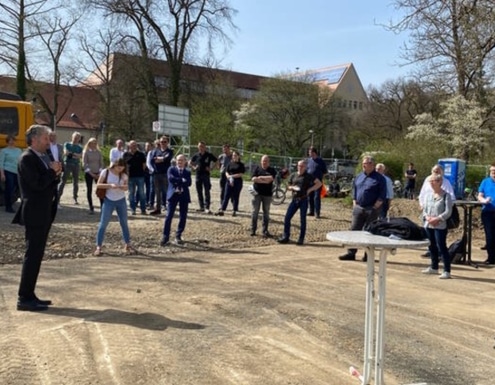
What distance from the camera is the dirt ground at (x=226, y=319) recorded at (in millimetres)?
4453

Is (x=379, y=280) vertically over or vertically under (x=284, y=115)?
under

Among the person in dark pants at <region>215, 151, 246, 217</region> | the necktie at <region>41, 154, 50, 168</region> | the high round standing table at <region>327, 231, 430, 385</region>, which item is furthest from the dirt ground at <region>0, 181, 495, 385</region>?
the person in dark pants at <region>215, 151, 246, 217</region>

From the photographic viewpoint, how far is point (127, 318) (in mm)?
5691

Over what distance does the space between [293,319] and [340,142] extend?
64.2 metres

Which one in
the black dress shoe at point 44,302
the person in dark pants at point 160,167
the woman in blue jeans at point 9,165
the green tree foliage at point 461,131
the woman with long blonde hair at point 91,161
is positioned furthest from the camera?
the green tree foliage at point 461,131

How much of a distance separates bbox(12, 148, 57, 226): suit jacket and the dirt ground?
3.22 feet

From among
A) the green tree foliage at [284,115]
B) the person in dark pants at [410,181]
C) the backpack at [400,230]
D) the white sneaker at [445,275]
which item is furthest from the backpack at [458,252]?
the green tree foliage at [284,115]

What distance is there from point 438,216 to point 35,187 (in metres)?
6.04

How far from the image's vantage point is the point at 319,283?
7922 millimetres

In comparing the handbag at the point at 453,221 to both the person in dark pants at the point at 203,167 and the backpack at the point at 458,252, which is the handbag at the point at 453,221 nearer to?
the backpack at the point at 458,252

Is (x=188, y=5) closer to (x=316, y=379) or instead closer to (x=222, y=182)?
(x=222, y=182)

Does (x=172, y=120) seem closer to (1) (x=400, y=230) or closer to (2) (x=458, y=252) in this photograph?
(2) (x=458, y=252)

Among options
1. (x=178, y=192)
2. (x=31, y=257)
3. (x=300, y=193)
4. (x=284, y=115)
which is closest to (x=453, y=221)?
(x=300, y=193)

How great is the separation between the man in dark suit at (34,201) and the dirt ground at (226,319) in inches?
10.1
